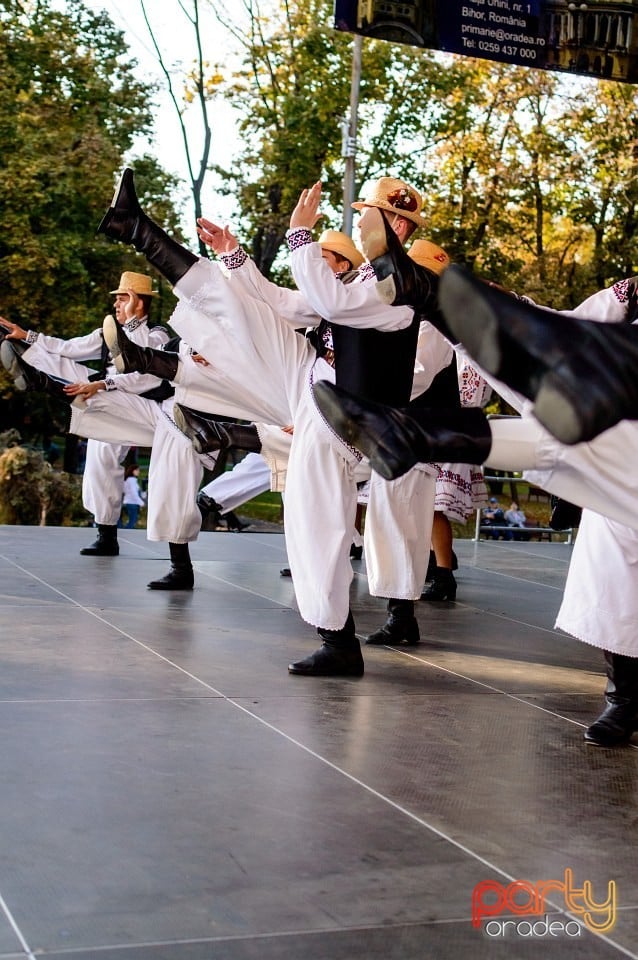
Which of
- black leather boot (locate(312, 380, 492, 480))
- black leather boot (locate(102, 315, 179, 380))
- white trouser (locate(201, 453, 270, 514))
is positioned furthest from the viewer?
white trouser (locate(201, 453, 270, 514))

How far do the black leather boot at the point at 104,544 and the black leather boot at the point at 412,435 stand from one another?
5.28 meters

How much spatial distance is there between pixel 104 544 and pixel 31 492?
6.09 metres

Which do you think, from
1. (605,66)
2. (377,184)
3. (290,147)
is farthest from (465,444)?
(290,147)

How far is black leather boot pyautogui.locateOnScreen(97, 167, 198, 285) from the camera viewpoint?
5.53m

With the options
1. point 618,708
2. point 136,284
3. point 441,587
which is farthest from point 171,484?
point 618,708

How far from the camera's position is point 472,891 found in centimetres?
281

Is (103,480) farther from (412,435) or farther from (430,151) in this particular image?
(430,151)

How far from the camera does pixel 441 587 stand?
7625mm

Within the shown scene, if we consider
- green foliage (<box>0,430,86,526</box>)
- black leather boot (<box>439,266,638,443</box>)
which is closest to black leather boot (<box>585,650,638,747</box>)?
black leather boot (<box>439,266,638,443</box>)

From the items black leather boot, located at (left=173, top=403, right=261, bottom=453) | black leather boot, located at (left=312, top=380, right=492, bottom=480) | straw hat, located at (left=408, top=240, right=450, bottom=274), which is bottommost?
black leather boot, located at (left=312, top=380, right=492, bottom=480)

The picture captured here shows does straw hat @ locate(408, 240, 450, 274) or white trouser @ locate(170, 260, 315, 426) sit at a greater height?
straw hat @ locate(408, 240, 450, 274)

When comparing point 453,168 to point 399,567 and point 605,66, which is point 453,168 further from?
point 399,567

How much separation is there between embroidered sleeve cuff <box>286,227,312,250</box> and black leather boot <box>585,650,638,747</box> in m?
1.89

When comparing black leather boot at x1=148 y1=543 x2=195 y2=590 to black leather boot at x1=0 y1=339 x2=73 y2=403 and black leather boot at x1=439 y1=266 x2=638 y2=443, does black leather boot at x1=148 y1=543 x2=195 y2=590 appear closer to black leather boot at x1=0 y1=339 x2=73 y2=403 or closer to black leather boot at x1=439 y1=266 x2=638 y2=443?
black leather boot at x1=0 y1=339 x2=73 y2=403
